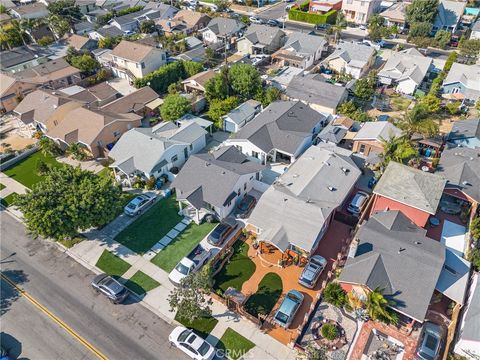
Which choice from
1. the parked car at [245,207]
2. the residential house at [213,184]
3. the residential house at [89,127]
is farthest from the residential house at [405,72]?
the residential house at [89,127]

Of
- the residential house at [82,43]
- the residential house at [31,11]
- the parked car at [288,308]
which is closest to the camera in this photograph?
the parked car at [288,308]

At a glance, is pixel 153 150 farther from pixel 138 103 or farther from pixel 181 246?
pixel 138 103

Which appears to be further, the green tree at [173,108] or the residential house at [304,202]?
the green tree at [173,108]

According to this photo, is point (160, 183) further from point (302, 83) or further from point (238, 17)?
point (238, 17)

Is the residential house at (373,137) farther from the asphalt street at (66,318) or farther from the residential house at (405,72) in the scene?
the asphalt street at (66,318)

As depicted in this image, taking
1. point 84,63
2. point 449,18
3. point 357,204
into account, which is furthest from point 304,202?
point 449,18

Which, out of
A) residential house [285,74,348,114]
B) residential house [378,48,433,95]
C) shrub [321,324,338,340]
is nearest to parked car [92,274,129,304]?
shrub [321,324,338,340]

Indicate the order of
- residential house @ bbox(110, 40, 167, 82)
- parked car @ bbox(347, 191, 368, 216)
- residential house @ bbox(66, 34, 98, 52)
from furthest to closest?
residential house @ bbox(66, 34, 98, 52), residential house @ bbox(110, 40, 167, 82), parked car @ bbox(347, 191, 368, 216)

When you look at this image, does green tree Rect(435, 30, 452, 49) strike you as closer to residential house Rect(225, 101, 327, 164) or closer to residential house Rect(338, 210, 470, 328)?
residential house Rect(225, 101, 327, 164)

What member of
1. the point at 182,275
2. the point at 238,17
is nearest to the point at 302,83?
the point at 182,275
